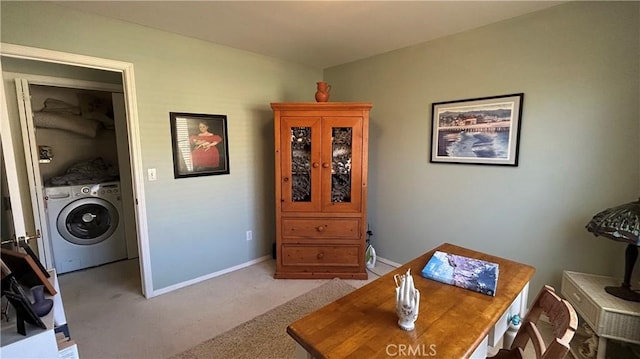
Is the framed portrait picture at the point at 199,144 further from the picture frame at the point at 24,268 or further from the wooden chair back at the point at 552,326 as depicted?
the wooden chair back at the point at 552,326

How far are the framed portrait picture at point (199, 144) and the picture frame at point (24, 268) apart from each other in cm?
145

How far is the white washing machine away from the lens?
2.94 metres

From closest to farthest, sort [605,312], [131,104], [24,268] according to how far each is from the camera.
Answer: [24,268] → [605,312] → [131,104]

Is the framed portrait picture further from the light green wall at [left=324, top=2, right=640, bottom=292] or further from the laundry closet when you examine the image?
the light green wall at [left=324, top=2, right=640, bottom=292]

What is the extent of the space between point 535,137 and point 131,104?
125 inches

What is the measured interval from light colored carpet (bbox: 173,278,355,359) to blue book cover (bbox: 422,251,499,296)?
1113mm

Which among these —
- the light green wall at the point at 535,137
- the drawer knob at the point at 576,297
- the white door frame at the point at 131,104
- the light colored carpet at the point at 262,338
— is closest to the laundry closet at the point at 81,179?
the white door frame at the point at 131,104

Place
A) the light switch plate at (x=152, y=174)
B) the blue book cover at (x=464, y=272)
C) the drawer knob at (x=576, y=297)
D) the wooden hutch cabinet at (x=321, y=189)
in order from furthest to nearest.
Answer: the wooden hutch cabinet at (x=321, y=189), the light switch plate at (x=152, y=174), the drawer knob at (x=576, y=297), the blue book cover at (x=464, y=272)

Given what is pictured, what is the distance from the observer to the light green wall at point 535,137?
1775 millimetres

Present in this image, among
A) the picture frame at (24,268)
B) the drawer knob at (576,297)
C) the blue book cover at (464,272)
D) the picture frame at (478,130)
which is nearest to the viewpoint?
the picture frame at (24,268)

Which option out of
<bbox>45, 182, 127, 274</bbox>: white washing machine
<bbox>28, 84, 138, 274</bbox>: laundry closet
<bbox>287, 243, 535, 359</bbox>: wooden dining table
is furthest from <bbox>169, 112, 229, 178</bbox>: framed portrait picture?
<bbox>287, 243, 535, 359</bbox>: wooden dining table

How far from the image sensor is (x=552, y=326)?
101 centimetres

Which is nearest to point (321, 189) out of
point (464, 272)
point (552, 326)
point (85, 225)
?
point (464, 272)

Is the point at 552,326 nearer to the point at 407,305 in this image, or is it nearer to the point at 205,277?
the point at 407,305
